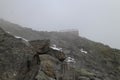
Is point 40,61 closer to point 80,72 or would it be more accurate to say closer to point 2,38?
point 2,38

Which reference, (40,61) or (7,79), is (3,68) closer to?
(7,79)

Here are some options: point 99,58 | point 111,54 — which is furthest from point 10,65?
point 111,54

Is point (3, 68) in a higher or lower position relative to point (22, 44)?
lower

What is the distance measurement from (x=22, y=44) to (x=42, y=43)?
5.78 feet

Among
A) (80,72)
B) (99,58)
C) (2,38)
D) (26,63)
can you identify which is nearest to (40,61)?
(26,63)

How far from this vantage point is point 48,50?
17672mm

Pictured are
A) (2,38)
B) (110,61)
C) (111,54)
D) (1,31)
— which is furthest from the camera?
(111,54)

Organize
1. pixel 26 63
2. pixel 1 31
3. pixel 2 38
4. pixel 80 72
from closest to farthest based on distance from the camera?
1. pixel 26 63
2. pixel 2 38
3. pixel 1 31
4. pixel 80 72

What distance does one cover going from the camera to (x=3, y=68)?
14750mm

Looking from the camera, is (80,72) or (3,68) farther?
(80,72)

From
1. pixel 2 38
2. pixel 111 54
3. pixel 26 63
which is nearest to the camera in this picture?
pixel 26 63

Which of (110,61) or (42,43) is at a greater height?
(42,43)

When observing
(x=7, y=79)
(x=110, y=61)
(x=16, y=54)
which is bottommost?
(x=110, y=61)

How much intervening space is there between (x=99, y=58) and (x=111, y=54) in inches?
115
